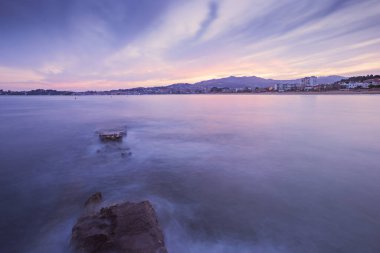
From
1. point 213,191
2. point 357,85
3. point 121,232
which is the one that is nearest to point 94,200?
point 121,232

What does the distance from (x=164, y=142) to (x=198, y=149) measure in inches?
118

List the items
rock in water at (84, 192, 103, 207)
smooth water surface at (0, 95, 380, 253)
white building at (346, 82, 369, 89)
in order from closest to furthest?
smooth water surface at (0, 95, 380, 253) → rock in water at (84, 192, 103, 207) → white building at (346, 82, 369, 89)

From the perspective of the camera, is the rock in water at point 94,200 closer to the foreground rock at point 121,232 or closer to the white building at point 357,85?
the foreground rock at point 121,232

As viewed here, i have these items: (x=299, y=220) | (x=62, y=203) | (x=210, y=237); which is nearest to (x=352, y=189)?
(x=299, y=220)

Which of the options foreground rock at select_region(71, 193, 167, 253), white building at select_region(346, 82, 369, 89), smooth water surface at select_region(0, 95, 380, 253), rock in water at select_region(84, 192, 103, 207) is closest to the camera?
foreground rock at select_region(71, 193, 167, 253)

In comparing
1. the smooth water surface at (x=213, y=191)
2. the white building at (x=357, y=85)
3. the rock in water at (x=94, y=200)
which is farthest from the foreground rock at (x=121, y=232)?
the white building at (x=357, y=85)

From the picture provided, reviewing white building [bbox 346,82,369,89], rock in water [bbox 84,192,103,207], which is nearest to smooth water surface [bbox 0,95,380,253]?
rock in water [bbox 84,192,103,207]

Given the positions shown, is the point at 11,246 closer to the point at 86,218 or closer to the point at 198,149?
the point at 86,218

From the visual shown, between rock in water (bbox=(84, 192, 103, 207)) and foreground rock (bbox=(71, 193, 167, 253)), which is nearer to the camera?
foreground rock (bbox=(71, 193, 167, 253))

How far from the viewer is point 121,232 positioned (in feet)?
13.0

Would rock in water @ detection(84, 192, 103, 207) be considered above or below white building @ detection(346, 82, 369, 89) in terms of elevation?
below

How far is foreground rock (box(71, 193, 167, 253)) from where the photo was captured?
367cm

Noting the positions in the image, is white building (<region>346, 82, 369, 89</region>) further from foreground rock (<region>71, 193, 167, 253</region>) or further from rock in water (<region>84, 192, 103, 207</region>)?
foreground rock (<region>71, 193, 167, 253</region>)

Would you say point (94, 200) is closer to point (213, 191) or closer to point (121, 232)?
point (121, 232)
